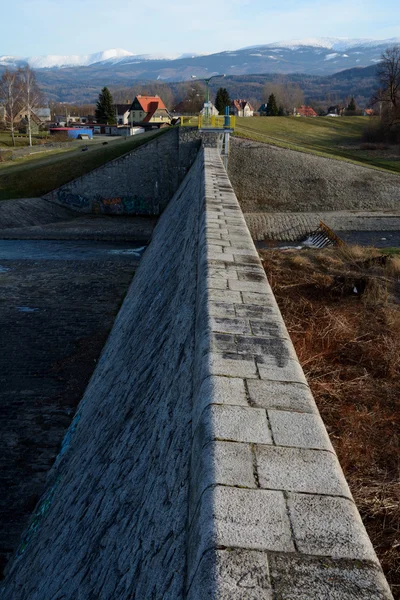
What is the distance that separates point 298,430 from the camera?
3.00 m

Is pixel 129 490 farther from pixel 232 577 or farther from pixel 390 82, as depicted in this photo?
pixel 390 82

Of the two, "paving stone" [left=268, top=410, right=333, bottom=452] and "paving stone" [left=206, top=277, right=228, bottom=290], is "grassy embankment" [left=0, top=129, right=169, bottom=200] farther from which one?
"paving stone" [left=268, top=410, right=333, bottom=452]

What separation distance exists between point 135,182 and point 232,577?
2905 centimetres

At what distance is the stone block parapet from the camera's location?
2.05m

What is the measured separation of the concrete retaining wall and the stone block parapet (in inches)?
1013

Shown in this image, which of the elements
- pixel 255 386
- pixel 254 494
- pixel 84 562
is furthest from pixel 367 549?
pixel 84 562

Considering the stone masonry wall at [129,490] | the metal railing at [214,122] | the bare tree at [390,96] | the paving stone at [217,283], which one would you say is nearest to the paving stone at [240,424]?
the stone masonry wall at [129,490]

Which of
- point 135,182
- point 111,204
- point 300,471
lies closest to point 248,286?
point 300,471

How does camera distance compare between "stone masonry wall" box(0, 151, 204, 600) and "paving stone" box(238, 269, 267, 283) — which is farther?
"paving stone" box(238, 269, 267, 283)

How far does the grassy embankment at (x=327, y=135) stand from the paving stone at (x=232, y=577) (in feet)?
127

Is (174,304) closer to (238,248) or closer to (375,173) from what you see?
(238,248)

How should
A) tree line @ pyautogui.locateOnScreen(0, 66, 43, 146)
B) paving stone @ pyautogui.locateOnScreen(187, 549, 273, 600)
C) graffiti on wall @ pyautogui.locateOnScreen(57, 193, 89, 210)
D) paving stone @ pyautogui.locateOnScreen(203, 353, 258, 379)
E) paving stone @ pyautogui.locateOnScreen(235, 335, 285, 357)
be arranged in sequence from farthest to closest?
tree line @ pyautogui.locateOnScreen(0, 66, 43, 146) < graffiti on wall @ pyautogui.locateOnScreen(57, 193, 89, 210) < paving stone @ pyautogui.locateOnScreen(235, 335, 285, 357) < paving stone @ pyautogui.locateOnScreen(203, 353, 258, 379) < paving stone @ pyautogui.locateOnScreen(187, 549, 273, 600)

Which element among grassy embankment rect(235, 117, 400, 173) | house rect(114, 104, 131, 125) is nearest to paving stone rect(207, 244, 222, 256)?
grassy embankment rect(235, 117, 400, 173)

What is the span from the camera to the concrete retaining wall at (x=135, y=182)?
29000 mm
